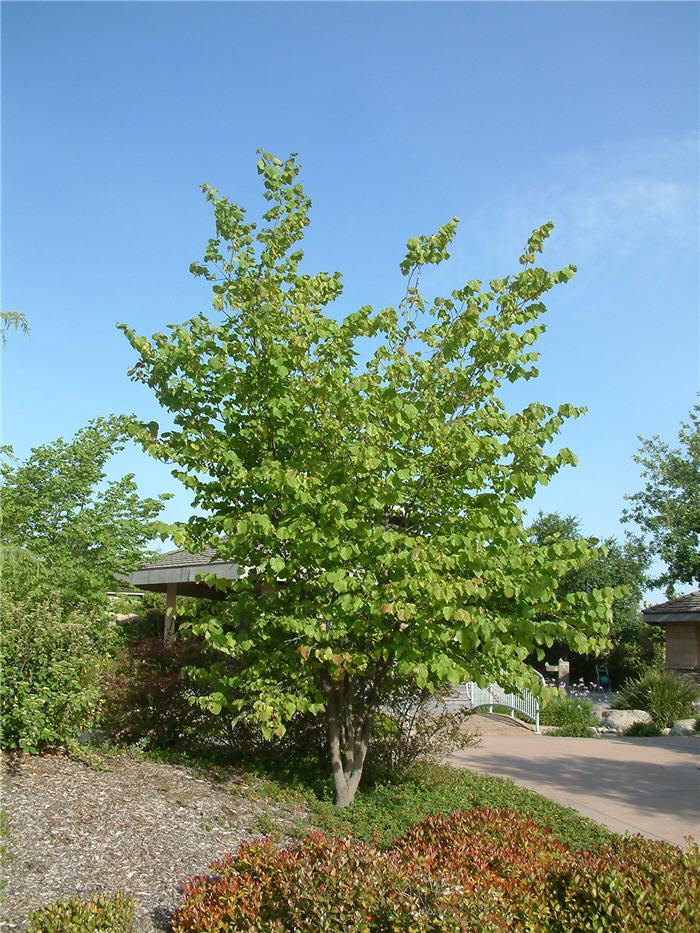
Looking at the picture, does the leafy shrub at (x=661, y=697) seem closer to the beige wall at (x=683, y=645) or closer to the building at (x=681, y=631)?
the building at (x=681, y=631)

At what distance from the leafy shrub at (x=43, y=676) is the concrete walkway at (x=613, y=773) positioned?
5274 mm

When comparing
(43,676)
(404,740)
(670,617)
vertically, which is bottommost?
(404,740)

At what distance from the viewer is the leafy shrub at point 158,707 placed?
8.13m

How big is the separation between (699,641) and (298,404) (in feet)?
75.1

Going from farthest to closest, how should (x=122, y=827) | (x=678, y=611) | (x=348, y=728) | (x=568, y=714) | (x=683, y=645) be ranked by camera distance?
(x=683, y=645)
(x=678, y=611)
(x=568, y=714)
(x=348, y=728)
(x=122, y=827)

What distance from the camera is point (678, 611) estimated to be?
24.5 meters

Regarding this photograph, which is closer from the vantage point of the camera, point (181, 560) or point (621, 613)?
point (181, 560)

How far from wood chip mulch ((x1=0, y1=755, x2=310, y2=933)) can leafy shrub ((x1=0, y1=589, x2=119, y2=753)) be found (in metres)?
0.34

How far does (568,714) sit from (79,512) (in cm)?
1120

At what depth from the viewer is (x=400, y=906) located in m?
3.60

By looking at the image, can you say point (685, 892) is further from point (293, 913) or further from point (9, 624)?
point (9, 624)

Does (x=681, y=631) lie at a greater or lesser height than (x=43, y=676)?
greater

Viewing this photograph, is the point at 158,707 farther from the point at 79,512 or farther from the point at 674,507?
the point at 674,507

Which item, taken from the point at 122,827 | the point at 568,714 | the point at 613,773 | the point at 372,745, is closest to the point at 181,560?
the point at 372,745
